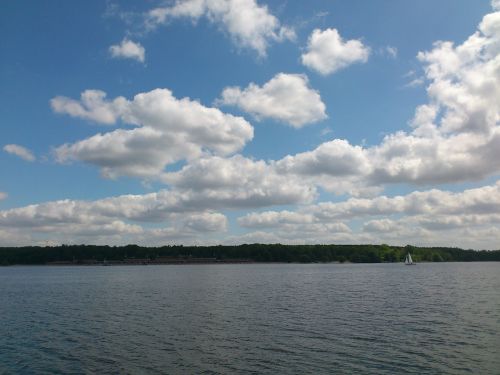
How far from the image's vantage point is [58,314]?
68.6m

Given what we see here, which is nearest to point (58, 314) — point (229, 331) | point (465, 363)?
point (229, 331)

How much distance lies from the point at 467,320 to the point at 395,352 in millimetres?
22423

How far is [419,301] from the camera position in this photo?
261 ft

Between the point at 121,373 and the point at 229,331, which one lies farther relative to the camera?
the point at 229,331

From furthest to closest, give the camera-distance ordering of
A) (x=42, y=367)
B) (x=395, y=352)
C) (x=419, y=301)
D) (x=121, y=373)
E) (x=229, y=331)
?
(x=419, y=301) → (x=229, y=331) → (x=395, y=352) → (x=42, y=367) → (x=121, y=373)

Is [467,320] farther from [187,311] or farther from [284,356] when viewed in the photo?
[187,311]

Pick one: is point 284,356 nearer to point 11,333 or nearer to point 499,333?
point 499,333

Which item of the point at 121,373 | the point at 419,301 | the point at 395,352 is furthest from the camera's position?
the point at 419,301

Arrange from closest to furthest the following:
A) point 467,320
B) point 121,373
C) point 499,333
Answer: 1. point 121,373
2. point 499,333
3. point 467,320

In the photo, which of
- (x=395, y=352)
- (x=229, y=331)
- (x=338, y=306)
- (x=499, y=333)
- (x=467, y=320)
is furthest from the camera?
(x=338, y=306)

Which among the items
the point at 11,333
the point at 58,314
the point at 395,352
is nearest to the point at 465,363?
the point at 395,352

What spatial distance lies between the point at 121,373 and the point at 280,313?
113 ft

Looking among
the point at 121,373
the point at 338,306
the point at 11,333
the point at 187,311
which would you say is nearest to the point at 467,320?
the point at 338,306

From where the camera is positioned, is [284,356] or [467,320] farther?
[467,320]
